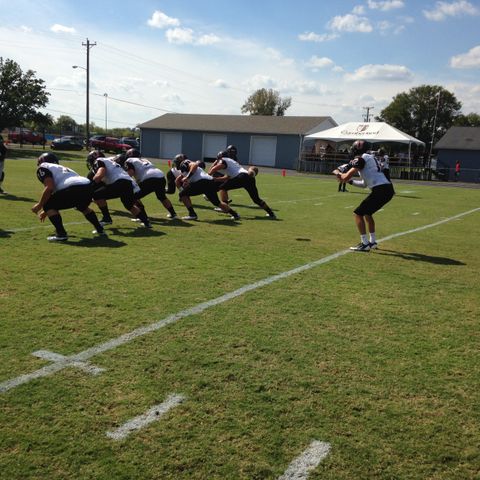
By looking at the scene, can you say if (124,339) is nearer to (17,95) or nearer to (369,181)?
(369,181)

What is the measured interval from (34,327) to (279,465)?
266 cm

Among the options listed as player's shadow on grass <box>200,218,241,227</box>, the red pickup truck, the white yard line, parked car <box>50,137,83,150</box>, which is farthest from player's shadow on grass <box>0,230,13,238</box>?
parked car <box>50,137,83,150</box>

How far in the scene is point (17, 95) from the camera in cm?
4153

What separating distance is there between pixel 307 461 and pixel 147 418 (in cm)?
102

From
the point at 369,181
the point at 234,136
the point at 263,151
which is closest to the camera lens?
the point at 369,181

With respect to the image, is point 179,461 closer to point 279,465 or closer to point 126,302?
point 279,465

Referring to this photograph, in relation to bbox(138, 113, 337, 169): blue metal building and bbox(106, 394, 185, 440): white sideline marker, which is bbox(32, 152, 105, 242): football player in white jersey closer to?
bbox(106, 394, 185, 440): white sideline marker

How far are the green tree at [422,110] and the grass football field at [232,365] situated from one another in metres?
86.5

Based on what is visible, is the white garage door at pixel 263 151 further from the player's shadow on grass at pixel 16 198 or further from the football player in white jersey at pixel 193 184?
the football player in white jersey at pixel 193 184

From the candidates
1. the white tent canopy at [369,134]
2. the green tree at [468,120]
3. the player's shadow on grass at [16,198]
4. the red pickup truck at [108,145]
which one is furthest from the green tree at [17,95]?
the green tree at [468,120]

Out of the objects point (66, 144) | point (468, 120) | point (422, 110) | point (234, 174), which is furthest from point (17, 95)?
point (468, 120)

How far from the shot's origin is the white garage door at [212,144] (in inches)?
1998

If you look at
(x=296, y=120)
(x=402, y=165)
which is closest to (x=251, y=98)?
(x=296, y=120)

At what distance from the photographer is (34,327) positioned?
4.35 metres
